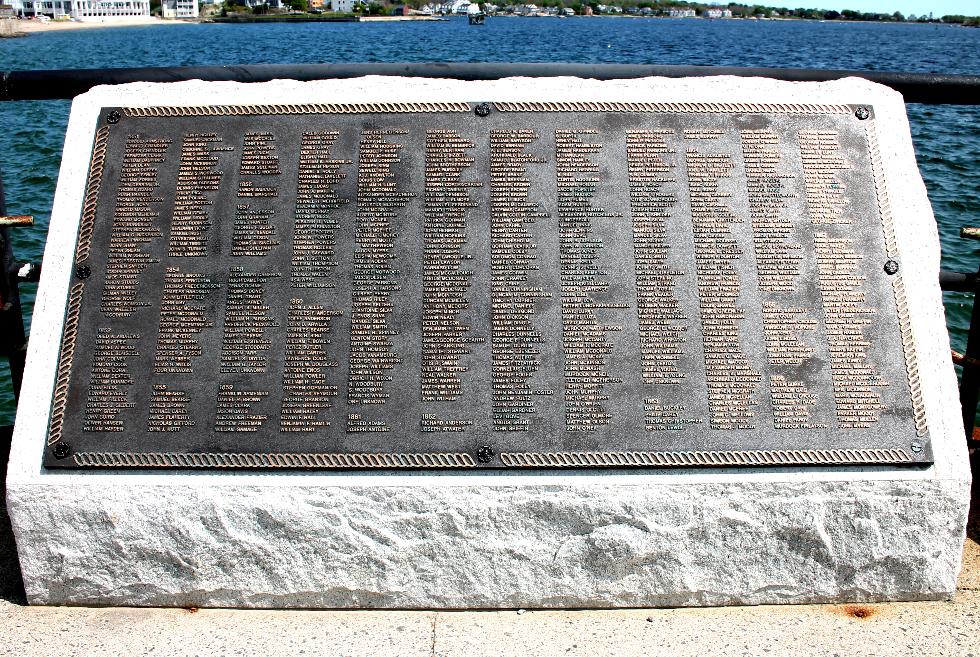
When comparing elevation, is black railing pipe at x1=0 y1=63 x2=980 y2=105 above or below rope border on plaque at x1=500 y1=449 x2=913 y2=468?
above

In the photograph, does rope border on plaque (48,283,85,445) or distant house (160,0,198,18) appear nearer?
rope border on plaque (48,283,85,445)

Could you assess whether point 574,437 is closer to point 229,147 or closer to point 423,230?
point 423,230

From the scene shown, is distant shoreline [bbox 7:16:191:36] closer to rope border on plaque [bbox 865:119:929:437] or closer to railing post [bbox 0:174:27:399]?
railing post [bbox 0:174:27:399]

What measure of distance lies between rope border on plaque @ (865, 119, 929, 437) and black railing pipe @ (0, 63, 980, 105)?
2.18ft

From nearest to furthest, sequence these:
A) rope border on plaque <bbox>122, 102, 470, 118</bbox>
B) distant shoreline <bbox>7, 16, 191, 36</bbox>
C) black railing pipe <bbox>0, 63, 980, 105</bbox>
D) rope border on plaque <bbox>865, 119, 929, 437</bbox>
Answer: rope border on plaque <bbox>865, 119, 929, 437</bbox> → rope border on plaque <bbox>122, 102, 470, 118</bbox> → black railing pipe <bbox>0, 63, 980, 105</bbox> → distant shoreline <bbox>7, 16, 191, 36</bbox>

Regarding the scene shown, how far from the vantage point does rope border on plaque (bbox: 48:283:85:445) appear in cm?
367

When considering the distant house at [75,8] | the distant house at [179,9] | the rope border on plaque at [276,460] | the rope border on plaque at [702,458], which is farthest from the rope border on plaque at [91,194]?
the distant house at [179,9]

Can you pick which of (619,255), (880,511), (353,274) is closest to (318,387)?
(353,274)

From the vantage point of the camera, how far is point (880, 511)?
3.60m

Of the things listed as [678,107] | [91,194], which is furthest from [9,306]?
[678,107]

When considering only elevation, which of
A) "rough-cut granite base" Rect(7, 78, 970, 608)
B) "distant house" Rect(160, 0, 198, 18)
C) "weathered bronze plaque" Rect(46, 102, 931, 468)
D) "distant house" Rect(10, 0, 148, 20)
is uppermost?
"distant house" Rect(160, 0, 198, 18)

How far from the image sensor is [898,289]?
151 inches

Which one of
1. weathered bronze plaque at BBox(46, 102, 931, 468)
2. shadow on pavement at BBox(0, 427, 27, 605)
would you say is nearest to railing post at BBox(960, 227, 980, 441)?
weathered bronze plaque at BBox(46, 102, 931, 468)

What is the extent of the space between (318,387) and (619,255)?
4.64ft
